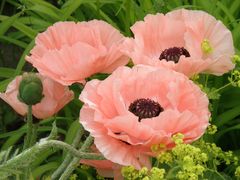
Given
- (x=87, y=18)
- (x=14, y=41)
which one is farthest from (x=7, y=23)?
(x=87, y=18)

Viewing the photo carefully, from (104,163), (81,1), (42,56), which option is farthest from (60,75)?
(81,1)

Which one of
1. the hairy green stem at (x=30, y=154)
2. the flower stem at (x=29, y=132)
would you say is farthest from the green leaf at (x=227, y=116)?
the hairy green stem at (x=30, y=154)

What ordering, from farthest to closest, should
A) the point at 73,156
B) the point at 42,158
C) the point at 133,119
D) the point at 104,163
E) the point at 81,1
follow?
1. the point at 81,1
2. the point at 42,158
3. the point at 104,163
4. the point at 73,156
5. the point at 133,119

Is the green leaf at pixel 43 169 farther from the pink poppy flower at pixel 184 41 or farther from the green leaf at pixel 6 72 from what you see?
the pink poppy flower at pixel 184 41

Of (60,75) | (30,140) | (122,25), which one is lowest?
(122,25)

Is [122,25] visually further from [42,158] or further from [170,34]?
[170,34]

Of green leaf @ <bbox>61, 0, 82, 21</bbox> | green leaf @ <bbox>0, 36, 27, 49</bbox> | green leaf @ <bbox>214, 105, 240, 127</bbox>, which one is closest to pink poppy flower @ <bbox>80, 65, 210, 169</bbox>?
green leaf @ <bbox>214, 105, 240, 127</bbox>

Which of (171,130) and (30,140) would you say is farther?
(30,140)
